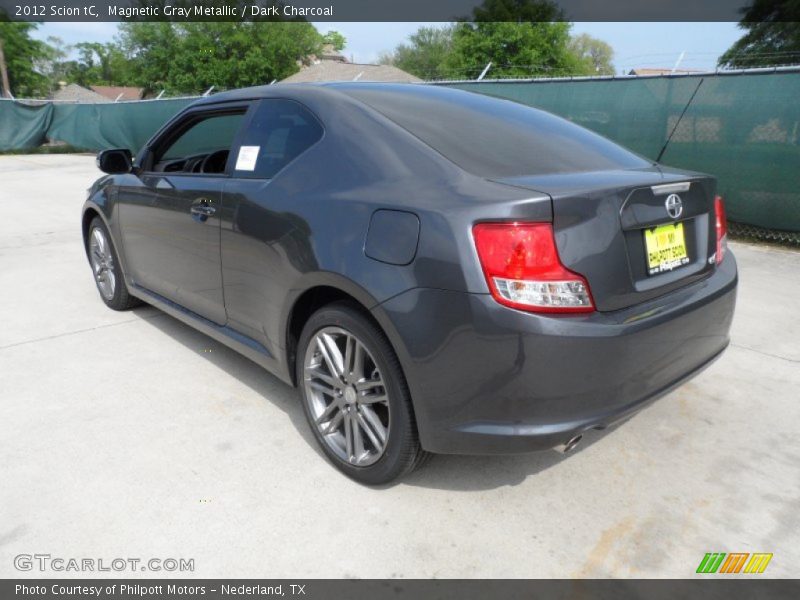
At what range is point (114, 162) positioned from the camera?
391 cm

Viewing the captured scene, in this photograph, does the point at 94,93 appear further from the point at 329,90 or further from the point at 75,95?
the point at 329,90

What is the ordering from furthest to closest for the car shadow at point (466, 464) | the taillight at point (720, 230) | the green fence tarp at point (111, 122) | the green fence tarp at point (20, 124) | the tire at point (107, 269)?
the green fence tarp at point (20, 124) → the green fence tarp at point (111, 122) → the tire at point (107, 269) → the taillight at point (720, 230) → the car shadow at point (466, 464)

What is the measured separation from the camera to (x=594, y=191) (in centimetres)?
202

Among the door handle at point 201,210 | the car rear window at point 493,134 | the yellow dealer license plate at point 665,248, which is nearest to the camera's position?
the yellow dealer license plate at point 665,248

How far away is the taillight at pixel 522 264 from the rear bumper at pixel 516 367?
0.05 meters

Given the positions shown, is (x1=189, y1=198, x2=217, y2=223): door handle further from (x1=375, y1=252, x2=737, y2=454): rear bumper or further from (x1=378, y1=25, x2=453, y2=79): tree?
(x1=378, y1=25, x2=453, y2=79): tree

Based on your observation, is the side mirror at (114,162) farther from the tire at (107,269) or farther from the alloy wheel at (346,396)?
the alloy wheel at (346,396)

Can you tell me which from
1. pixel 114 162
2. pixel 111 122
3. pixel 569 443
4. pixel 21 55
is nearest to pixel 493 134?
pixel 569 443

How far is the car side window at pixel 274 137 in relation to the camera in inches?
106

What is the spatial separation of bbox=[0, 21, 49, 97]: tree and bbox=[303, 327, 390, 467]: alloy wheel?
5187cm
